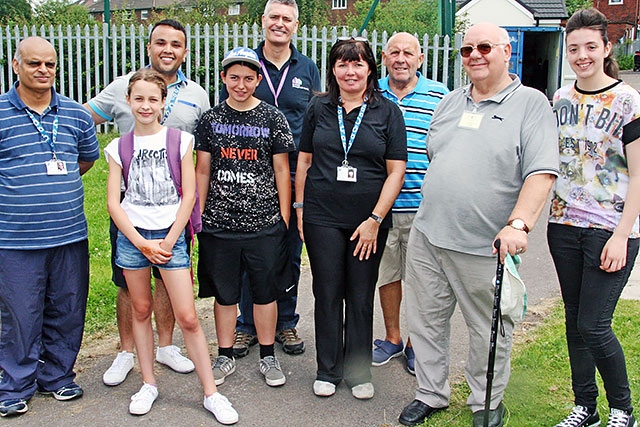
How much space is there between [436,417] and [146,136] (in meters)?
2.30

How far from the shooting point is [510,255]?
10.9 feet

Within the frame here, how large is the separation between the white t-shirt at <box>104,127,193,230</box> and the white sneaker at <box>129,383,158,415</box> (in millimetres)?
974

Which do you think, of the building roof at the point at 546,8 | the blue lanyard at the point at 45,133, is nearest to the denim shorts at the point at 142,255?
the blue lanyard at the point at 45,133

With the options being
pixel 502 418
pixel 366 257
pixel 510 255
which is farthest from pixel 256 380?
pixel 510 255

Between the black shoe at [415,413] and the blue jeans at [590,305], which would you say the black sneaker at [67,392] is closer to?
the black shoe at [415,413]

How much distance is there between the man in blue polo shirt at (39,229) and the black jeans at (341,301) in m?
1.41

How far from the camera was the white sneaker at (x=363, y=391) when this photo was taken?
4082mm

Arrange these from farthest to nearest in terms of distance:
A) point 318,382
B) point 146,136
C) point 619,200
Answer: point 318,382, point 146,136, point 619,200

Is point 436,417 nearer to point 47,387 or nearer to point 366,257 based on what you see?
point 366,257

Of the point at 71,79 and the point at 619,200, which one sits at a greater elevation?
the point at 71,79

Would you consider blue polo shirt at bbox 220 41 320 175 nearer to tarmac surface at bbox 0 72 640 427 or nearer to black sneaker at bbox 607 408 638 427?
tarmac surface at bbox 0 72 640 427

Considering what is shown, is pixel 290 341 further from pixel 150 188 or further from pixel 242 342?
pixel 150 188

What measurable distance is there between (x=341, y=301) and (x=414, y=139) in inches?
45.3

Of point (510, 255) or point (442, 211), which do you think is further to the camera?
point (442, 211)
